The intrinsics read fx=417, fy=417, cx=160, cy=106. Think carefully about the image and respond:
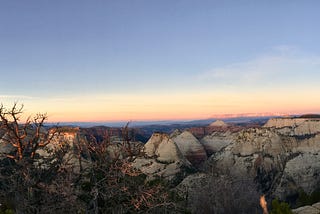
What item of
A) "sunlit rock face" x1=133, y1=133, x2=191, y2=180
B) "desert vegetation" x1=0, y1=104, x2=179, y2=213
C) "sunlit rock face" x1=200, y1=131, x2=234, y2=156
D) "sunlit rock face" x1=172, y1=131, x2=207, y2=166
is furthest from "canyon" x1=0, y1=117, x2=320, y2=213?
"desert vegetation" x1=0, y1=104, x2=179, y2=213

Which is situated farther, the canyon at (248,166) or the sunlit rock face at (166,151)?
the sunlit rock face at (166,151)

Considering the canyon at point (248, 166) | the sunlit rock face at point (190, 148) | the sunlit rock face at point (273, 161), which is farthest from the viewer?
the sunlit rock face at point (190, 148)

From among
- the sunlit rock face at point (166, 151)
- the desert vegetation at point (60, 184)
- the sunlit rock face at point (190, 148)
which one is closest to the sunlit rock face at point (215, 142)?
the sunlit rock face at point (190, 148)

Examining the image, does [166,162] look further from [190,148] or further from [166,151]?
[190,148]

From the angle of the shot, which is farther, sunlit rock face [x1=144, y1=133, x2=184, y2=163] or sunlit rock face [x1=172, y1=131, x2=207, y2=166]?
sunlit rock face [x1=172, y1=131, x2=207, y2=166]

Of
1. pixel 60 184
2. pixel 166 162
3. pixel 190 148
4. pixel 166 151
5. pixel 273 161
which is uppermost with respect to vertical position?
pixel 60 184

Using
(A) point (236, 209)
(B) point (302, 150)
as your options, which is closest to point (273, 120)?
(B) point (302, 150)

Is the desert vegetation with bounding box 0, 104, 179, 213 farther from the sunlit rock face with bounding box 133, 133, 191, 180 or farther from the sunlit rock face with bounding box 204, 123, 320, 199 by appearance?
the sunlit rock face with bounding box 204, 123, 320, 199

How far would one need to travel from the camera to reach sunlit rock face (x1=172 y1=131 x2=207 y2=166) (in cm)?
7092

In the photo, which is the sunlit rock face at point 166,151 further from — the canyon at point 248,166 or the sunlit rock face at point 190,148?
the sunlit rock face at point 190,148

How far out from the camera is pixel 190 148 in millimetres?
72000

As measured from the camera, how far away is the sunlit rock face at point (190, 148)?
7092 centimetres

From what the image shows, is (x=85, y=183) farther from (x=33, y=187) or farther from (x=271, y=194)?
(x=271, y=194)

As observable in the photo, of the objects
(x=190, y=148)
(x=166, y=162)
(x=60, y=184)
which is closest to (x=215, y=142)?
(x=190, y=148)
